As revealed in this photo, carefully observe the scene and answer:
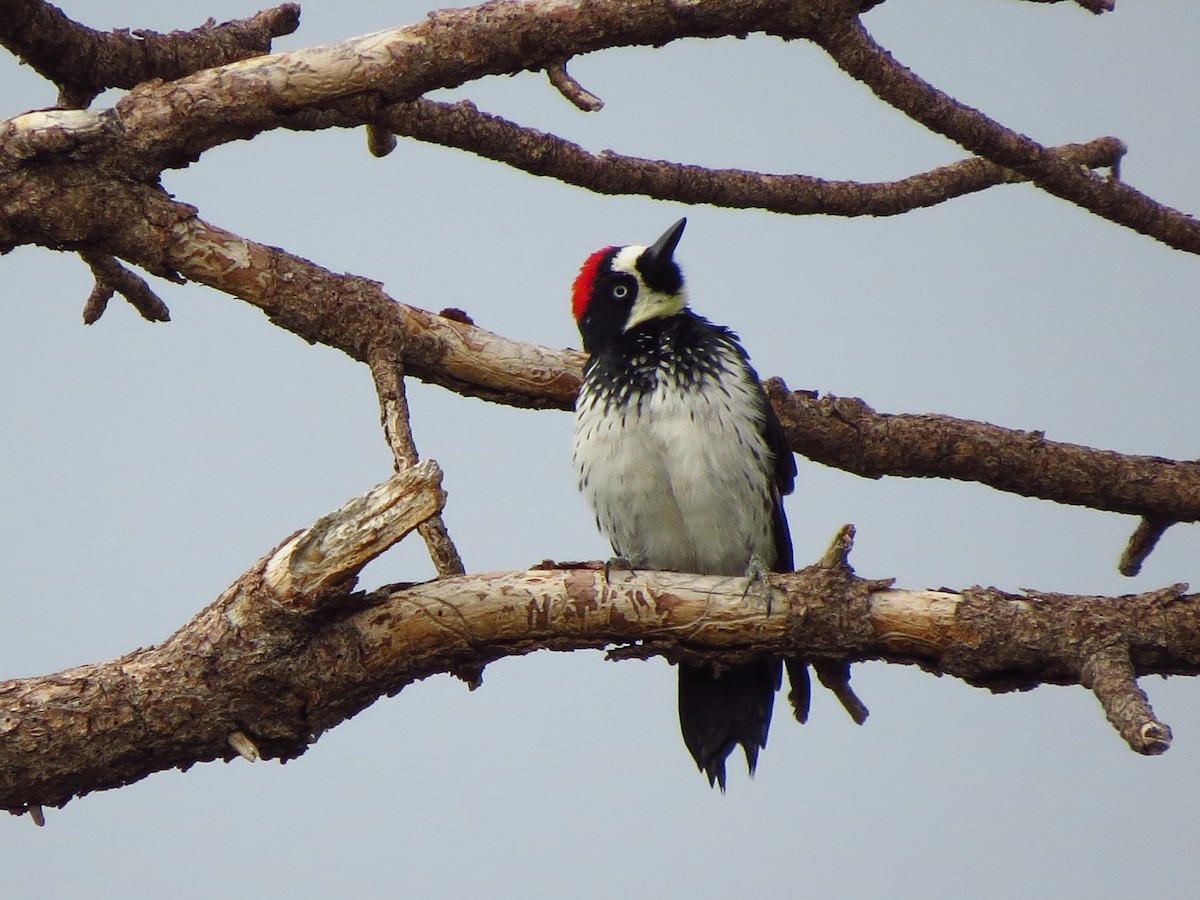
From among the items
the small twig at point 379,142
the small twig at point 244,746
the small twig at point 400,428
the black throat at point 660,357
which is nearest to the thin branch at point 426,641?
the small twig at point 244,746

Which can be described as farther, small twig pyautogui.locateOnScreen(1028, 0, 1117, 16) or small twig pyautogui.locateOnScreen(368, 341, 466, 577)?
small twig pyautogui.locateOnScreen(1028, 0, 1117, 16)

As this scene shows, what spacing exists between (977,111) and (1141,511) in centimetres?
127

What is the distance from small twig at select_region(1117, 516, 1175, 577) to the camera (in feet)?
13.6

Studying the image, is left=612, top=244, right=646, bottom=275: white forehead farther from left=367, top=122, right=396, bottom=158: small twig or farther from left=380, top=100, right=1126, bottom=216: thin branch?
left=367, top=122, right=396, bottom=158: small twig

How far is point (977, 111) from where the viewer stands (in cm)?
369

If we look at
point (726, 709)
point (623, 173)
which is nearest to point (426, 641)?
point (726, 709)

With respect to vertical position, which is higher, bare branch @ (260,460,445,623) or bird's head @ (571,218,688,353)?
bird's head @ (571,218,688,353)

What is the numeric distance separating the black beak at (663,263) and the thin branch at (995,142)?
644mm

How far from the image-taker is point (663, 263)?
3855mm

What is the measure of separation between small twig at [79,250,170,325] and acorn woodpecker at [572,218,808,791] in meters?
1.34

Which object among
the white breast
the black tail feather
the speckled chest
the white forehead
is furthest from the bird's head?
the black tail feather

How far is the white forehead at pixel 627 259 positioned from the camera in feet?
12.7

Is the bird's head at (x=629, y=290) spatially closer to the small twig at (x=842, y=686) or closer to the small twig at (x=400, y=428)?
the small twig at (x=400, y=428)

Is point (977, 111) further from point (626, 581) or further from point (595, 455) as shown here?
point (626, 581)
